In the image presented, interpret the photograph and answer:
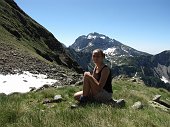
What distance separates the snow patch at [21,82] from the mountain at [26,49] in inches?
79.4

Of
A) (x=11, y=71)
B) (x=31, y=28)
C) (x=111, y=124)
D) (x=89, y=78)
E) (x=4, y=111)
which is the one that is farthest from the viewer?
(x=31, y=28)

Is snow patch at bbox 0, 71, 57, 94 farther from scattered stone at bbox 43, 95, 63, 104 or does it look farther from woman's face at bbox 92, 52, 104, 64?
woman's face at bbox 92, 52, 104, 64

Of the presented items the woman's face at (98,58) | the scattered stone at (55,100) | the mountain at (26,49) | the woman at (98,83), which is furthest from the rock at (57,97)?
the mountain at (26,49)

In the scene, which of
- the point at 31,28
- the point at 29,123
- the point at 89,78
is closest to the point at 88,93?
the point at 89,78

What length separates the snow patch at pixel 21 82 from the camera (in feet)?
82.6

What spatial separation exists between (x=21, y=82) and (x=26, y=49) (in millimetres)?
36133

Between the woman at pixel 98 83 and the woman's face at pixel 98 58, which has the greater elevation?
the woman's face at pixel 98 58

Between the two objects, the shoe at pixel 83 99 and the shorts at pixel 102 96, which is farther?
the shorts at pixel 102 96

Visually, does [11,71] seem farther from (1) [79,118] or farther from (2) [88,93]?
(1) [79,118]

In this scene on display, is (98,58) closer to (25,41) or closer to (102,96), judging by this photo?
(102,96)

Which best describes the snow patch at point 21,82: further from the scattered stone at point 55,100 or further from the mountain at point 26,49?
the scattered stone at point 55,100

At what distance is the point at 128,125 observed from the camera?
22.5ft

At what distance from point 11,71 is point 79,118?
26.7 m

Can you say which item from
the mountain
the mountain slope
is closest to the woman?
the mountain
